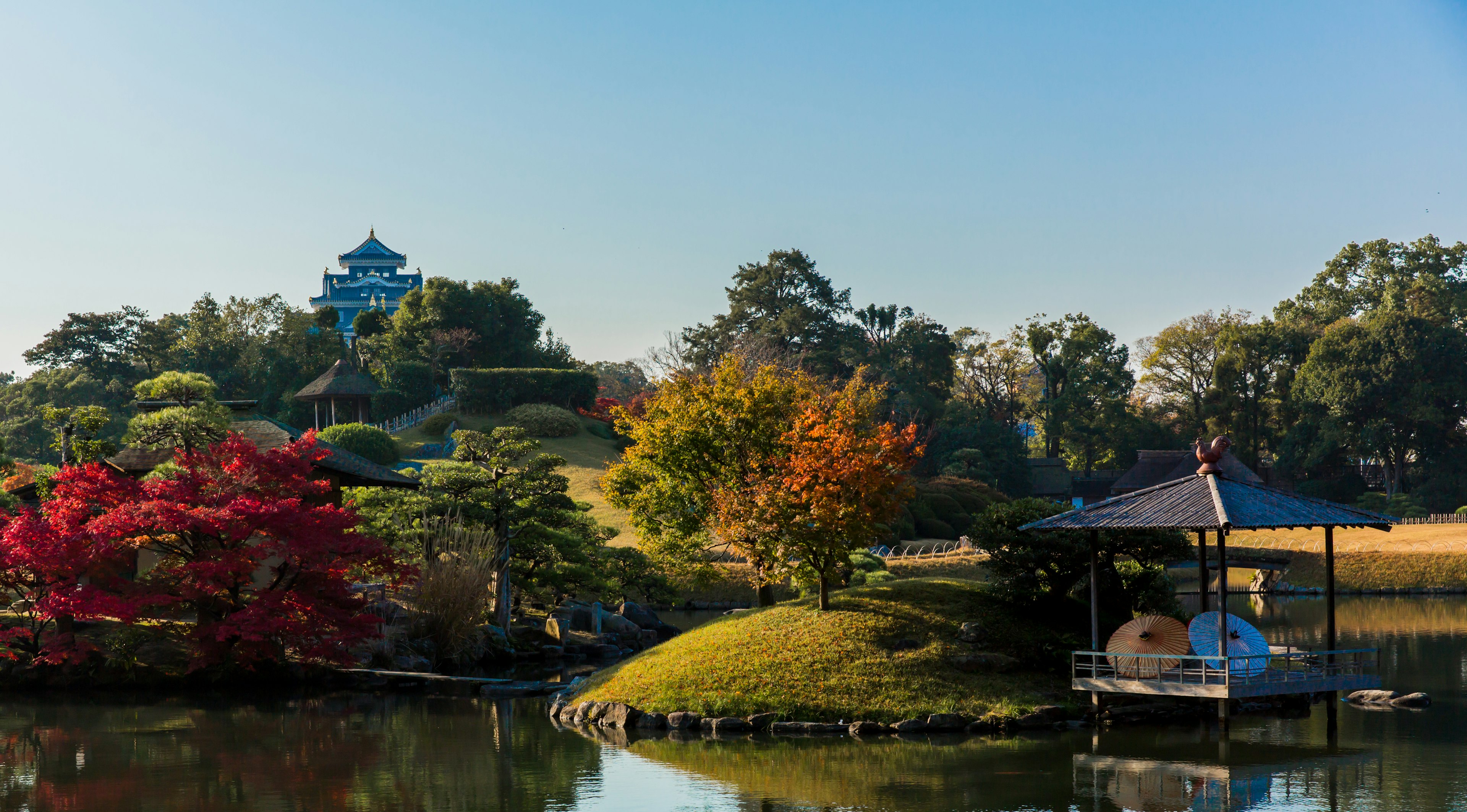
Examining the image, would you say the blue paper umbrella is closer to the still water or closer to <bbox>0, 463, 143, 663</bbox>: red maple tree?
the still water

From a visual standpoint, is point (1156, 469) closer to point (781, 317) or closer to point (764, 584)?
point (781, 317)

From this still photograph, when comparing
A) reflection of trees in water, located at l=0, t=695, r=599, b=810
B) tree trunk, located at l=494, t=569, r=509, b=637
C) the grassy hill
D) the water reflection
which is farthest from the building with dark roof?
reflection of trees in water, located at l=0, t=695, r=599, b=810

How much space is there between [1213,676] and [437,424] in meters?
44.9

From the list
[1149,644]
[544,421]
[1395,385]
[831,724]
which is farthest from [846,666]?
[1395,385]

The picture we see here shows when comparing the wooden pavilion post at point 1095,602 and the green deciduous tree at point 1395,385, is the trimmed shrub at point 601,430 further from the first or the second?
the wooden pavilion post at point 1095,602

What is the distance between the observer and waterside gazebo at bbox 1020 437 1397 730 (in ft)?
53.7

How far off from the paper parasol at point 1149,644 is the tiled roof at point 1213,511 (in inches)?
56.4

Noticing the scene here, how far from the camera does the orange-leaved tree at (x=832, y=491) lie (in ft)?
65.7

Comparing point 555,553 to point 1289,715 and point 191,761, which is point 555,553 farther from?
point 1289,715

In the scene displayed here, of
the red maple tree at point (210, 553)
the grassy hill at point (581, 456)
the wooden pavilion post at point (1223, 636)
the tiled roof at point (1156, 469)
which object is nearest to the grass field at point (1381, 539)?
the tiled roof at point (1156, 469)

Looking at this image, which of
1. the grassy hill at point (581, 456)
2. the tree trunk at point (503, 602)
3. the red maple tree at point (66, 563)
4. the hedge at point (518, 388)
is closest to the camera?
the red maple tree at point (66, 563)

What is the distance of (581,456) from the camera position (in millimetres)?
54125

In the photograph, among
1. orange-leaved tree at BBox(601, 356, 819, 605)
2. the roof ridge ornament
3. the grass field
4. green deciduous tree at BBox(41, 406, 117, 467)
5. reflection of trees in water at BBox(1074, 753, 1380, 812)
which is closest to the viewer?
reflection of trees in water at BBox(1074, 753, 1380, 812)

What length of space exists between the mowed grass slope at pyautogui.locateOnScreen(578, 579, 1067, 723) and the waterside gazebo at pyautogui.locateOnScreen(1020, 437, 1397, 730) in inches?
52.6
